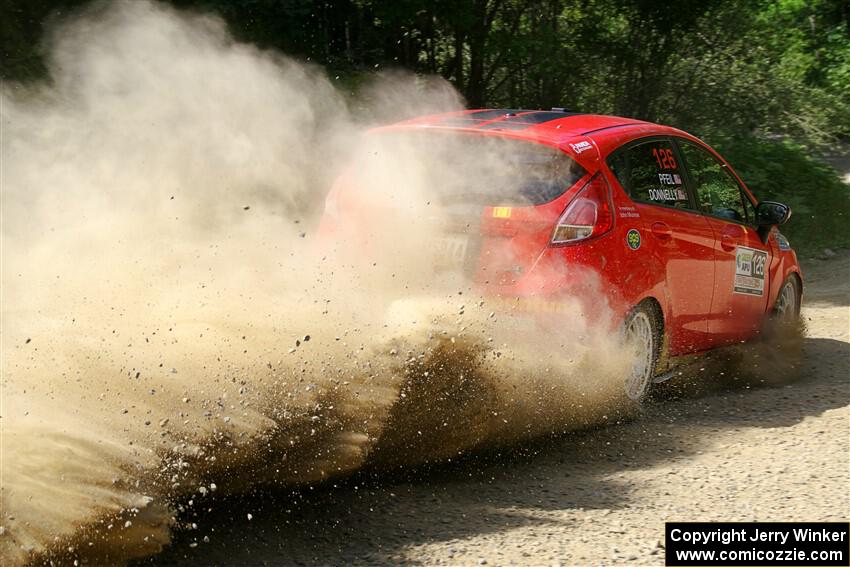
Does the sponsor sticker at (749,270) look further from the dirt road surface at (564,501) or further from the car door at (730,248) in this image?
the dirt road surface at (564,501)

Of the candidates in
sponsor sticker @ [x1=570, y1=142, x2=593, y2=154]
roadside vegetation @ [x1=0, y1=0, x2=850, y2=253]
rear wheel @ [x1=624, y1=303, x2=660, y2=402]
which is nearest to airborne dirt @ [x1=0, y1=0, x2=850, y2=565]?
rear wheel @ [x1=624, y1=303, x2=660, y2=402]

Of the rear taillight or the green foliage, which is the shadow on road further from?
the green foliage

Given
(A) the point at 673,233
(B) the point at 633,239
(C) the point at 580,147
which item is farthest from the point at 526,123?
(A) the point at 673,233

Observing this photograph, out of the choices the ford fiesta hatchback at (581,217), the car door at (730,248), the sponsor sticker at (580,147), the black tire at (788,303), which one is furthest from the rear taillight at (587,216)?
the black tire at (788,303)

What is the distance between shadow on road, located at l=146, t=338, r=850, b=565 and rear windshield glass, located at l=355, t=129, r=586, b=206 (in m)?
1.33

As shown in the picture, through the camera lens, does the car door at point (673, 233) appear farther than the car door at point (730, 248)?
No

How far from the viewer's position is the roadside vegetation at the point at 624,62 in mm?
12750

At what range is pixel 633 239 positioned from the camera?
6027 millimetres

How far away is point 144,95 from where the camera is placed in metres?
8.70

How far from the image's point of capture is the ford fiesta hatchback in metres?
5.64

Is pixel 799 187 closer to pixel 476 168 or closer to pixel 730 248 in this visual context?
pixel 730 248

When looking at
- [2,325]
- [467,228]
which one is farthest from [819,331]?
[2,325]

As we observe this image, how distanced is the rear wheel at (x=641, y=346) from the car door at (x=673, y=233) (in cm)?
15

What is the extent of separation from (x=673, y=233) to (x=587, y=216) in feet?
3.12
